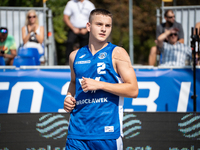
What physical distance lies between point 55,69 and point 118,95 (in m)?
3.61

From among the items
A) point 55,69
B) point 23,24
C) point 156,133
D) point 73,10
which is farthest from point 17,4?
point 156,133

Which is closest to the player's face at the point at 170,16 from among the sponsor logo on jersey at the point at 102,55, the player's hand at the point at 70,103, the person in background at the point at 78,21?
the person in background at the point at 78,21

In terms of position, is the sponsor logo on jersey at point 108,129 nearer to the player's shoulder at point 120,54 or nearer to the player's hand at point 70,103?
the player's hand at point 70,103

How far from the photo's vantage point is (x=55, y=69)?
6273 mm

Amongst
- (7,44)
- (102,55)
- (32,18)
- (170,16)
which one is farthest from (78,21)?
(102,55)

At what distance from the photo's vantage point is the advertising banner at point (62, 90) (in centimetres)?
612

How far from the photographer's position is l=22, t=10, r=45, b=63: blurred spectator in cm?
743

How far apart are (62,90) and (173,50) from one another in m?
2.82

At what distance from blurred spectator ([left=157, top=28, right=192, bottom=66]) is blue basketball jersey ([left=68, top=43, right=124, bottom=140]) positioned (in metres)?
4.28

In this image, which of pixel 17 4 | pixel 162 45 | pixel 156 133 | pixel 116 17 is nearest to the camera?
pixel 156 133

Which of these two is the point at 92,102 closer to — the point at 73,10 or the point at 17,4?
the point at 73,10

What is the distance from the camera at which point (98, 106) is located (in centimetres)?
293

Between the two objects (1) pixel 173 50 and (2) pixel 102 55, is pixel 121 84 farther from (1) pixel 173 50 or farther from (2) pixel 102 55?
(1) pixel 173 50

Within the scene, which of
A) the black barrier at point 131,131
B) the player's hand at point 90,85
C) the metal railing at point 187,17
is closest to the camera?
the player's hand at point 90,85
